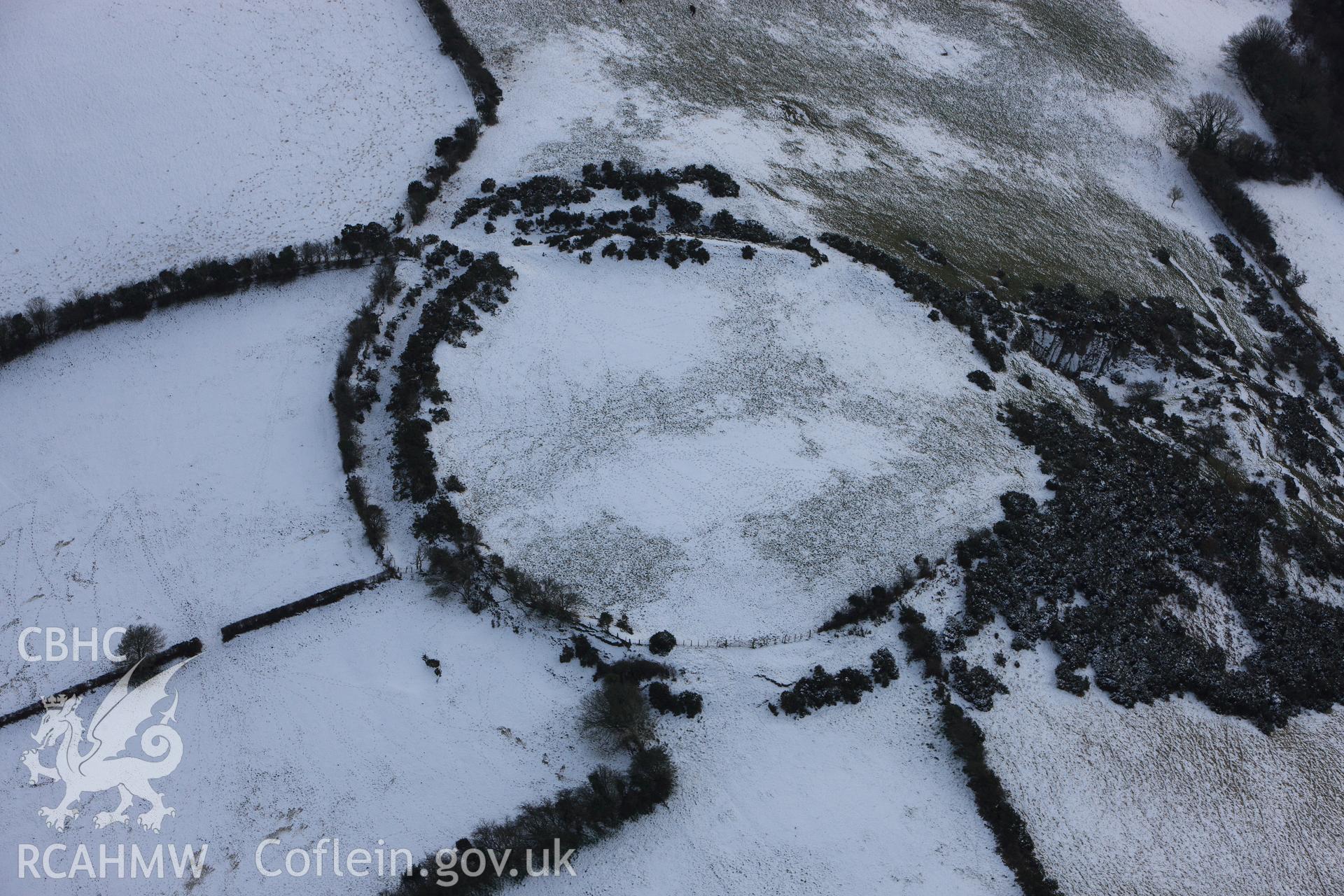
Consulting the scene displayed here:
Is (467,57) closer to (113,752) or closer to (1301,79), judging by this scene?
(113,752)

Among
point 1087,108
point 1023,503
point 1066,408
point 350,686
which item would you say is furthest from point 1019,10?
point 350,686

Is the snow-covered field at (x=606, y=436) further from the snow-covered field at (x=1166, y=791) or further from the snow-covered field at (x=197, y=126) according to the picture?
the snow-covered field at (x=197, y=126)

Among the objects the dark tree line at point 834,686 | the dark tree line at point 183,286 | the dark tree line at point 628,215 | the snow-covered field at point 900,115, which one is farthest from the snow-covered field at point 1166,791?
the dark tree line at point 183,286

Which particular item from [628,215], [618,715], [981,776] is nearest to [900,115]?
[628,215]

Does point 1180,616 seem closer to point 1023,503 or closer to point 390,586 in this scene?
point 1023,503

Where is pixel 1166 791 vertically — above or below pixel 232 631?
above
